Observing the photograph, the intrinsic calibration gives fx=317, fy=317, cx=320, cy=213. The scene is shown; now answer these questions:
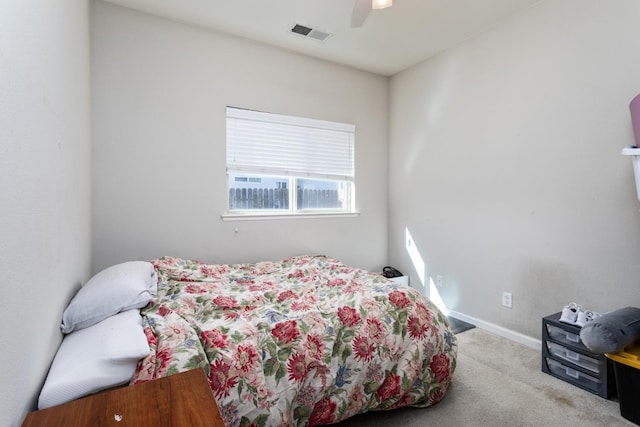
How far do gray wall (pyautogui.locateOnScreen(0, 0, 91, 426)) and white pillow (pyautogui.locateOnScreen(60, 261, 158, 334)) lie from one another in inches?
2.9

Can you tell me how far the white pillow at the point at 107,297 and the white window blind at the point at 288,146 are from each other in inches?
57.0

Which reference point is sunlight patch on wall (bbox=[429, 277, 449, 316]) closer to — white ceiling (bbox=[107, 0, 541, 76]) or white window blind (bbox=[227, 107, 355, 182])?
white window blind (bbox=[227, 107, 355, 182])

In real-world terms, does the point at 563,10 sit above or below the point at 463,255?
above

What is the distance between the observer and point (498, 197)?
270cm

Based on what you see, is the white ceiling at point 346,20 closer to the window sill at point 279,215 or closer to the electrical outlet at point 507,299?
the window sill at point 279,215

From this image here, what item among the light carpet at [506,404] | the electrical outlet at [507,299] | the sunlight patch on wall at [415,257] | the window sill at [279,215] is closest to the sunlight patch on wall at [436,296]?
the sunlight patch on wall at [415,257]

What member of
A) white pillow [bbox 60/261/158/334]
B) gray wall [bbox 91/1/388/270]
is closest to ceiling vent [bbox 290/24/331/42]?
gray wall [bbox 91/1/388/270]

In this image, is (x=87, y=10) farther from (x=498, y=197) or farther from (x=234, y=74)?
(x=498, y=197)

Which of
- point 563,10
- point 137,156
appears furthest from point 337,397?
point 563,10

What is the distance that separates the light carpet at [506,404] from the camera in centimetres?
167

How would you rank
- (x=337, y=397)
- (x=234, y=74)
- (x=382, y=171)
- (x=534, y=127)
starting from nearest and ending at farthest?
(x=337, y=397)
(x=534, y=127)
(x=234, y=74)
(x=382, y=171)

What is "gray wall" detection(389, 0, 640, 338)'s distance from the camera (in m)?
2.03

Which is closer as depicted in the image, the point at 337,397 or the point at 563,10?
the point at 337,397

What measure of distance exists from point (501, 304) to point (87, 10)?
3941 mm
